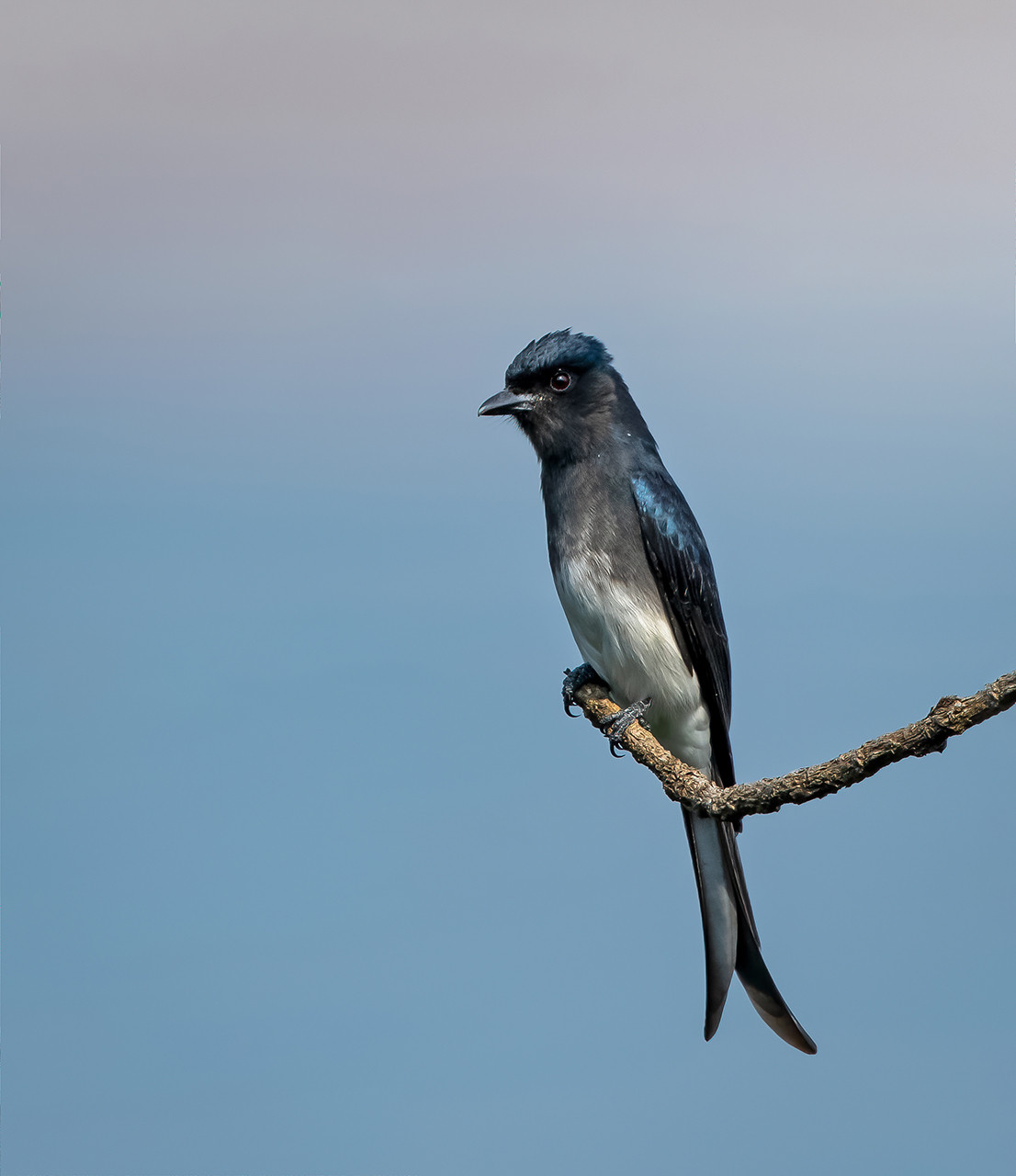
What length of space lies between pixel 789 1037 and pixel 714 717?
1.47 m

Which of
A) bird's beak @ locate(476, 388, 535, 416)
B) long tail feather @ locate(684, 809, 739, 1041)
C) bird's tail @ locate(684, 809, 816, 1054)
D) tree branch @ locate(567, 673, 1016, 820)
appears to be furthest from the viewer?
bird's beak @ locate(476, 388, 535, 416)

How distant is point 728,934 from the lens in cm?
552

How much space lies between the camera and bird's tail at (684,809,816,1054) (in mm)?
5227

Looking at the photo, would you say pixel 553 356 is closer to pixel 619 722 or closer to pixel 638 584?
pixel 638 584

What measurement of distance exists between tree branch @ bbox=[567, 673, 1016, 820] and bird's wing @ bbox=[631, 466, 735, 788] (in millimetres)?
713

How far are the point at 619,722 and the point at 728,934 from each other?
3.82 ft

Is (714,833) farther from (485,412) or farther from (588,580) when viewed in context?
(485,412)

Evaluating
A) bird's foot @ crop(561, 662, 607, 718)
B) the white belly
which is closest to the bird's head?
the white belly

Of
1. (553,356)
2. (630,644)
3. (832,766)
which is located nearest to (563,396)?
(553,356)

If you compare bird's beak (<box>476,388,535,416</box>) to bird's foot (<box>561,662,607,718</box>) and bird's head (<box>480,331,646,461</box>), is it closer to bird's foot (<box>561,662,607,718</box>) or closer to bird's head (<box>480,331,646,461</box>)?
bird's head (<box>480,331,646,461</box>)

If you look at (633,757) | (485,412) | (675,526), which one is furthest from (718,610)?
(485,412)

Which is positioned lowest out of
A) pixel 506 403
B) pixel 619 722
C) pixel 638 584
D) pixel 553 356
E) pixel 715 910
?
pixel 715 910

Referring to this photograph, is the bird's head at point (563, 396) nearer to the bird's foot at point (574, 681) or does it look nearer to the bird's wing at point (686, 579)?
the bird's wing at point (686, 579)

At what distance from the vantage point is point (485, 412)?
560cm
